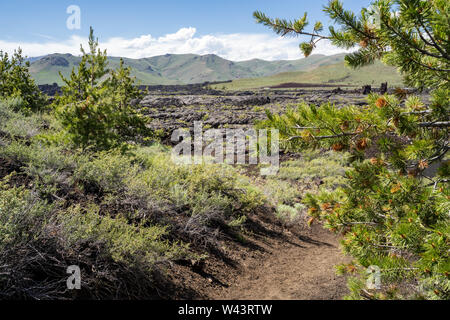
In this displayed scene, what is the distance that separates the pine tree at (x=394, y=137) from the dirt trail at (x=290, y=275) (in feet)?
6.87

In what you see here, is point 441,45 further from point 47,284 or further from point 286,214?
point 286,214

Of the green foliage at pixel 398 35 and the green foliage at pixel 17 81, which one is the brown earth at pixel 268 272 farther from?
the green foliage at pixel 17 81

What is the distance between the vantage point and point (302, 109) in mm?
3135

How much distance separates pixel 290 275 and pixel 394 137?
379 cm

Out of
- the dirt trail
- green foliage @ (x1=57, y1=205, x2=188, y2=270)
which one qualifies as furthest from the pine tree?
green foliage @ (x1=57, y1=205, x2=188, y2=270)

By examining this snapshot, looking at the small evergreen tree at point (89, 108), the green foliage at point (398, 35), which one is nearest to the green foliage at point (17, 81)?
the small evergreen tree at point (89, 108)

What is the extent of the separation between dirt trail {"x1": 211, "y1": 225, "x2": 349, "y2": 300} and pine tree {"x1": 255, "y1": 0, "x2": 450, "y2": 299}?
209 centimetres

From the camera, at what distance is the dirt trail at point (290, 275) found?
5.07m

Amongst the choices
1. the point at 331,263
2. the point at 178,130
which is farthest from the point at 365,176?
the point at 178,130

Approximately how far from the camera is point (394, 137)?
3145mm

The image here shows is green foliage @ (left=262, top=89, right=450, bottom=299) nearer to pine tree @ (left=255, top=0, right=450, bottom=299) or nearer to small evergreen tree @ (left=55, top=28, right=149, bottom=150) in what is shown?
pine tree @ (left=255, top=0, right=450, bottom=299)

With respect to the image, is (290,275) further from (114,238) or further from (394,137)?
(394,137)

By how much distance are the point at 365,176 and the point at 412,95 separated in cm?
98

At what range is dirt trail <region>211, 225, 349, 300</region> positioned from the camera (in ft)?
16.6
